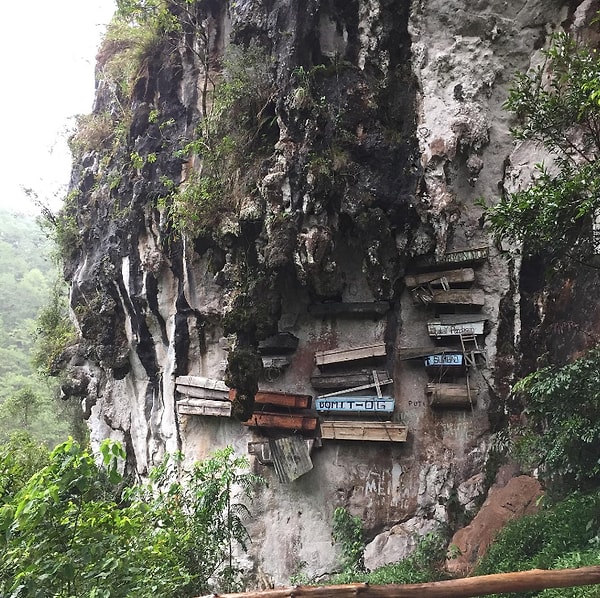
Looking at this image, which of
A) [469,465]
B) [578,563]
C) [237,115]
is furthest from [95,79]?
[578,563]

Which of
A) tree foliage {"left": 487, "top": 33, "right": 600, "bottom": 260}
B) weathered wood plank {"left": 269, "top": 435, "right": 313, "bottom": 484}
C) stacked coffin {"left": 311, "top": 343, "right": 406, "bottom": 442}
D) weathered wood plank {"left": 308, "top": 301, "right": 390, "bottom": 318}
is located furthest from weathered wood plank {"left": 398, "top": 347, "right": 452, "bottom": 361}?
tree foliage {"left": 487, "top": 33, "right": 600, "bottom": 260}

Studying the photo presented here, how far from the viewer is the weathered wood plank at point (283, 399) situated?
758cm

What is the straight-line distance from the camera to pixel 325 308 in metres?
7.74

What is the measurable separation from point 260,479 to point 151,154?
19.3ft

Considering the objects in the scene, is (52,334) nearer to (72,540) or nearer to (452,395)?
(452,395)

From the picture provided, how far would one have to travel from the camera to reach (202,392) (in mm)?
8266

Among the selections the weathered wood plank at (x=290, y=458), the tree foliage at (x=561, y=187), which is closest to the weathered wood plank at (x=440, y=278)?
the tree foliage at (x=561, y=187)

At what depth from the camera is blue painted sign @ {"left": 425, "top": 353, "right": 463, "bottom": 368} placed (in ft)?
23.5

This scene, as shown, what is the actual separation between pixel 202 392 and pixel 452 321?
399 cm

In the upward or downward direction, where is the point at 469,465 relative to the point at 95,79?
downward

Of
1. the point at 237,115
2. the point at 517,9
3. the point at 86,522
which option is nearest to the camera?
the point at 86,522

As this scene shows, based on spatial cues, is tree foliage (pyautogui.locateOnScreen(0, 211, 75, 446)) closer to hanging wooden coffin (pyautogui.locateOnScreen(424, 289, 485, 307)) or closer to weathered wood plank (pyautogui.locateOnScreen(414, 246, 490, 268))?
hanging wooden coffin (pyautogui.locateOnScreen(424, 289, 485, 307))

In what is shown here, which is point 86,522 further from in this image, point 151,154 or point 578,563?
point 151,154

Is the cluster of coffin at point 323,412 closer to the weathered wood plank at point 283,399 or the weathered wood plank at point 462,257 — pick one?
the weathered wood plank at point 283,399
